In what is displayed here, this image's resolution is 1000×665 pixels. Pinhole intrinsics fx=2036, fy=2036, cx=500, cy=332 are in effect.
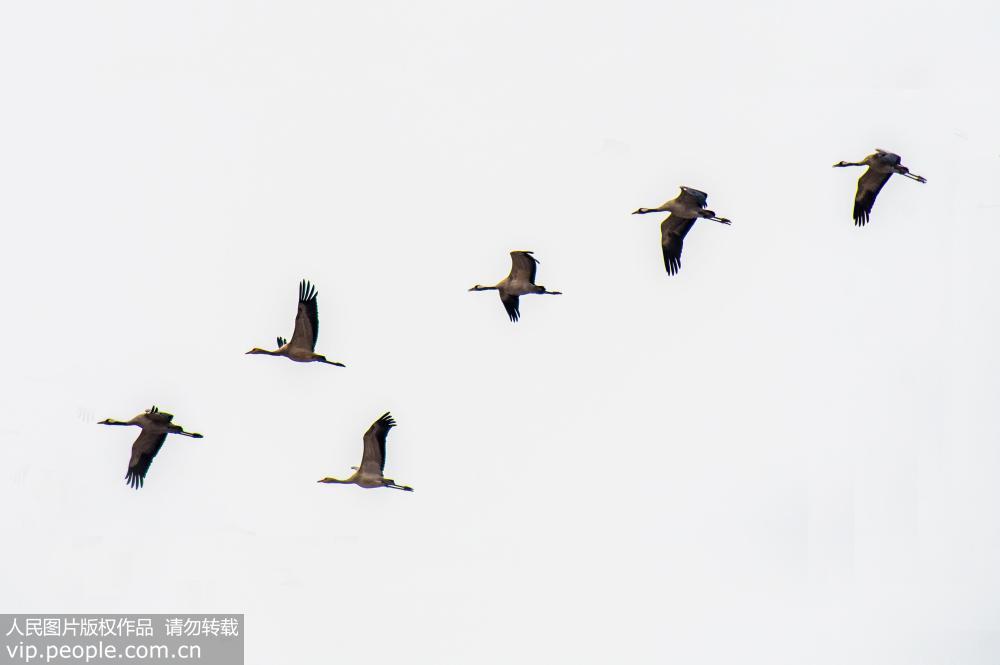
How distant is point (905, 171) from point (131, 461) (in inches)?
590

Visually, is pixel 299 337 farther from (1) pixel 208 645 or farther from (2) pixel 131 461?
(1) pixel 208 645

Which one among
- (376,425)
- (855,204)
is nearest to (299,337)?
(376,425)

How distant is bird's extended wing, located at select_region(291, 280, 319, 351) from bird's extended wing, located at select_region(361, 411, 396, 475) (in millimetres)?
1846

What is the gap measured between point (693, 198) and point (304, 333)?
7.28 metres

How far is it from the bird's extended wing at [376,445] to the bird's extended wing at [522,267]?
11.4 feet

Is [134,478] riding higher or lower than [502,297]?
lower

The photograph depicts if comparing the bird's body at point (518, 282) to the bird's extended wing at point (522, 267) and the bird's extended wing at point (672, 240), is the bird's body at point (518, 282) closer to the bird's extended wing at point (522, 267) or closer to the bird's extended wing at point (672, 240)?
the bird's extended wing at point (522, 267)

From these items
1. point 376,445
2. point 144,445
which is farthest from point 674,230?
point 144,445

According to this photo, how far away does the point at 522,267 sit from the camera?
37.2 meters

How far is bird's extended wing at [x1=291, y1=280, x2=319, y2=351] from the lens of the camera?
1404 inches

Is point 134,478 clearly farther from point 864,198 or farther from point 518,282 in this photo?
point 864,198

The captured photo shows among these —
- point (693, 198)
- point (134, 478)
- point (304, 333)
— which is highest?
point (693, 198)

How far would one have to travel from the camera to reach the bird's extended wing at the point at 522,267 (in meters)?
36.9

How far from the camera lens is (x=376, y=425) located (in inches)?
1452
